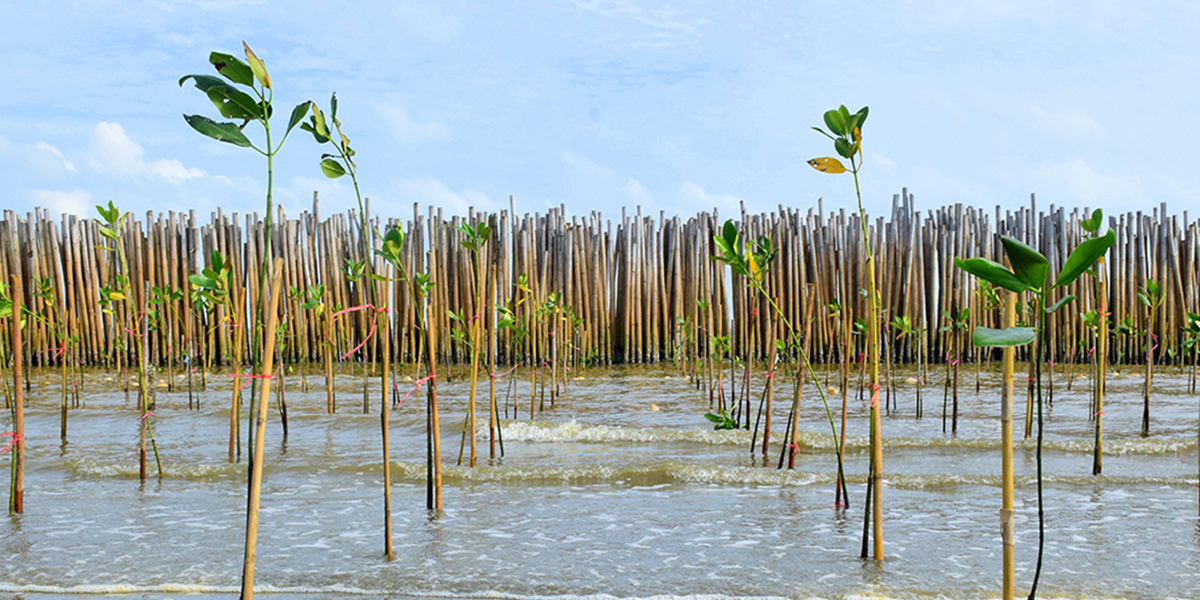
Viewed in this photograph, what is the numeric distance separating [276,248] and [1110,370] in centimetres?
707

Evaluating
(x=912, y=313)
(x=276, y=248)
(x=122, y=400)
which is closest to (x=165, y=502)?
(x=122, y=400)

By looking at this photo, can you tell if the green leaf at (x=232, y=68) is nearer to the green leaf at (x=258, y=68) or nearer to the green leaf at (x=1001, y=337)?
the green leaf at (x=258, y=68)

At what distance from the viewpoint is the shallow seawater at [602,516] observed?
2.05m

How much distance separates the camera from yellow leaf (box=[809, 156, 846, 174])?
1952mm

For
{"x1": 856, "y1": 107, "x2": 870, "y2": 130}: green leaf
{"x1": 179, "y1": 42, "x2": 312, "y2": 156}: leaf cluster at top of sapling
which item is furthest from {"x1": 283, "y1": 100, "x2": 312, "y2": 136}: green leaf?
{"x1": 856, "y1": 107, "x2": 870, "y2": 130}: green leaf

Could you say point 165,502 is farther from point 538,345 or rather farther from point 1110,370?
point 1110,370

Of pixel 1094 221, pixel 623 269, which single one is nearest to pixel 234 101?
pixel 1094 221

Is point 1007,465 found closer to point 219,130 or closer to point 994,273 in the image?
point 994,273

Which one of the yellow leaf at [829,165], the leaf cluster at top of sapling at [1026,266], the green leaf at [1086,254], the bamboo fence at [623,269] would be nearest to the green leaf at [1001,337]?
the leaf cluster at top of sapling at [1026,266]

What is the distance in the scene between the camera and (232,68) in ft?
5.21

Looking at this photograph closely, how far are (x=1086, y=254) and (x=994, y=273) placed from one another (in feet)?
0.45

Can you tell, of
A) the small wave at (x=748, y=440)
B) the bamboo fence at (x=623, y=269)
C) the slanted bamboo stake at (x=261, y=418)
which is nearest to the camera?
the slanted bamboo stake at (x=261, y=418)

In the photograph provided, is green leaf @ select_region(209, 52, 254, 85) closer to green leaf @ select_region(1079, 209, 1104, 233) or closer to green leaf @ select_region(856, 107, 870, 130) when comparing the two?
green leaf @ select_region(856, 107, 870, 130)

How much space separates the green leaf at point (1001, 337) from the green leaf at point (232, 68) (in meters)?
1.24
